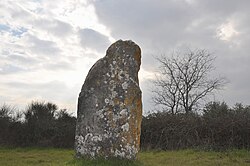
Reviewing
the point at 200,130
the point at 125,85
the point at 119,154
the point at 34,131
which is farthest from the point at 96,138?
the point at 34,131

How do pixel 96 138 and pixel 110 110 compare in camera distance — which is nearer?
pixel 96 138

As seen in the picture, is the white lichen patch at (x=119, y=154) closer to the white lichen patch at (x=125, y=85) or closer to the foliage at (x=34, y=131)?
the white lichen patch at (x=125, y=85)

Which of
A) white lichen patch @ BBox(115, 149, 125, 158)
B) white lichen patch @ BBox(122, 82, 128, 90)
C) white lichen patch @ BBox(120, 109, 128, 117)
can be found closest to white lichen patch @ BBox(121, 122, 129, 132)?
white lichen patch @ BBox(120, 109, 128, 117)

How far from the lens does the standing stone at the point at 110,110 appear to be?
990 cm

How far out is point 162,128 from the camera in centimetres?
1984

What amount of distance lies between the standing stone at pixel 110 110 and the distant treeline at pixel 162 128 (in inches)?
280

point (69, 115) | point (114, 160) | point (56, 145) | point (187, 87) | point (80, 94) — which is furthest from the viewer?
point (187, 87)

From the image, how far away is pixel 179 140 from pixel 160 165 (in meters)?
7.29

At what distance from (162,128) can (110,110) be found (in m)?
10.2

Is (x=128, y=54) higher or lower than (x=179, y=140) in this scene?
higher

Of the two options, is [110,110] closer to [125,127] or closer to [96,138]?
[125,127]

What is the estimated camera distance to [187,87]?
106ft

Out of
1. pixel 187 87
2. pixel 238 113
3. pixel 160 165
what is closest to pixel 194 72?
pixel 187 87

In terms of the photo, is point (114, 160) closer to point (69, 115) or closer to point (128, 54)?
point (128, 54)
